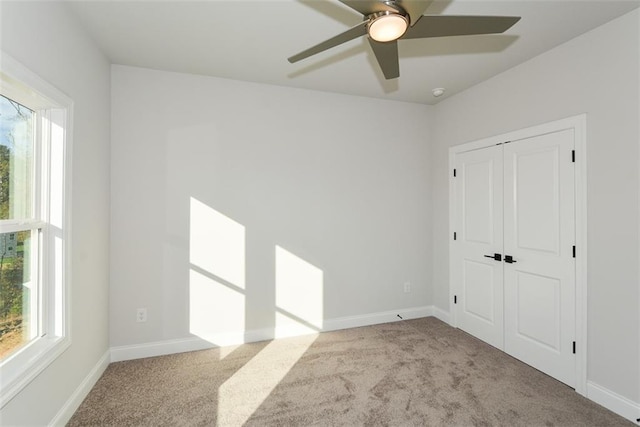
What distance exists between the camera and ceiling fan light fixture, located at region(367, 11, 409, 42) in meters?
1.35

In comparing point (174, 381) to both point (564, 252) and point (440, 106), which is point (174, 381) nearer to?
point (564, 252)

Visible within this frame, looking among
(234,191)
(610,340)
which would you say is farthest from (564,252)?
(234,191)

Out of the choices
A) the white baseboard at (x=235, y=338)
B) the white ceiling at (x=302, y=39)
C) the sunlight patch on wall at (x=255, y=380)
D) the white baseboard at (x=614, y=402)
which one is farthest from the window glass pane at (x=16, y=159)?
the white baseboard at (x=614, y=402)

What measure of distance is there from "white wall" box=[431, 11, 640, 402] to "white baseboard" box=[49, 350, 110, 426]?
3669 millimetres

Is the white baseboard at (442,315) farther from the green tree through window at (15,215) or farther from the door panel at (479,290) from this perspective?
the green tree through window at (15,215)

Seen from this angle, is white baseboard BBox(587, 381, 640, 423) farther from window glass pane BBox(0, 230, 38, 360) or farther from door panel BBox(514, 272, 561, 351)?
window glass pane BBox(0, 230, 38, 360)

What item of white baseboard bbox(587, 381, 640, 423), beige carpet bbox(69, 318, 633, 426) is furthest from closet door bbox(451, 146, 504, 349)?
white baseboard bbox(587, 381, 640, 423)

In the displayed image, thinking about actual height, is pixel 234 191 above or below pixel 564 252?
above

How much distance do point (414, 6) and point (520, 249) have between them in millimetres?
2474

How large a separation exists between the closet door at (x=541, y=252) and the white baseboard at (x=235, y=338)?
1260mm

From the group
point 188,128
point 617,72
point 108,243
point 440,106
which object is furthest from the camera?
point 440,106

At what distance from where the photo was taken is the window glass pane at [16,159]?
1655 millimetres

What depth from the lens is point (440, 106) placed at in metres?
3.86

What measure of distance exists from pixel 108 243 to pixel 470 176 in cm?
371
